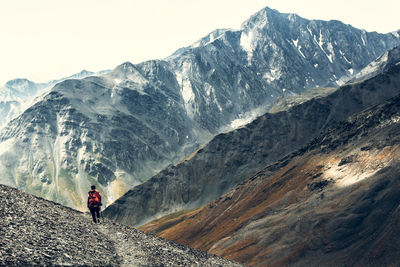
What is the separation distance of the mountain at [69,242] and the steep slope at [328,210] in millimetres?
73123

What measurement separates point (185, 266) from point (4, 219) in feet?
58.7

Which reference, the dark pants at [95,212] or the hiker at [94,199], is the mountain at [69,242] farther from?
the hiker at [94,199]

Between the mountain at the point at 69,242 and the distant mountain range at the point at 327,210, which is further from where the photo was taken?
the distant mountain range at the point at 327,210

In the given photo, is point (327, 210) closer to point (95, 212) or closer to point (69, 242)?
point (95, 212)

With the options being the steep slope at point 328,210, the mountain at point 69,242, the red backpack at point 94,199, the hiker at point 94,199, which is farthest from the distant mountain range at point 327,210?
the red backpack at point 94,199

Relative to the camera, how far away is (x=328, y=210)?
5084 inches

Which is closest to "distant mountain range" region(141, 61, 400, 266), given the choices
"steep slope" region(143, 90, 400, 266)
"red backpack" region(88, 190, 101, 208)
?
"steep slope" region(143, 90, 400, 266)

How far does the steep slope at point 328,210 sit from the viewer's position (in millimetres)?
110812

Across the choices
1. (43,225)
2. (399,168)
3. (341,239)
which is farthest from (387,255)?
(43,225)

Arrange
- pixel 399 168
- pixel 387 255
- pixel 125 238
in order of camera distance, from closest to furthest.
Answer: pixel 125 238 < pixel 387 255 < pixel 399 168

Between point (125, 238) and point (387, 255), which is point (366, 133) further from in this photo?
point (125, 238)

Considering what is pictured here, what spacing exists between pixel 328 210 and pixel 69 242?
10736 centimetres

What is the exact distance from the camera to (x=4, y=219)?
37.1 metres

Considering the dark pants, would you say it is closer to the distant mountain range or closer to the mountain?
the mountain
